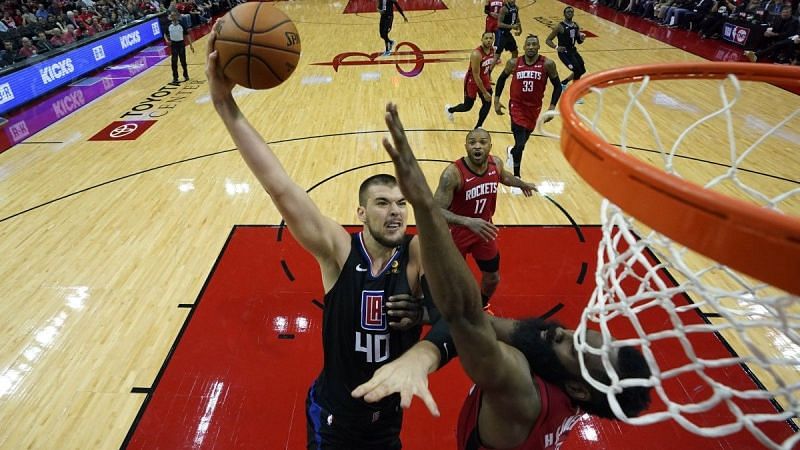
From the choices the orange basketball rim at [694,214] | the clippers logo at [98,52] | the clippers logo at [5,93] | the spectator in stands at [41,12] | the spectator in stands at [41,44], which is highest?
the orange basketball rim at [694,214]

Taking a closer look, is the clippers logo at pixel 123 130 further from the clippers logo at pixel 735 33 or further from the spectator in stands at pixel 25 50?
the clippers logo at pixel 735 33

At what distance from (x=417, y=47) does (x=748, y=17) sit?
899 centimetres

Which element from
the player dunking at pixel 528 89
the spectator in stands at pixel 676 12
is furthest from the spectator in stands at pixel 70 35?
the spectator in stands at pixel 676 12

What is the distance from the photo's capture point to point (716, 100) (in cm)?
959

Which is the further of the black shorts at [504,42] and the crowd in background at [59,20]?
the black shorts at [504,42]

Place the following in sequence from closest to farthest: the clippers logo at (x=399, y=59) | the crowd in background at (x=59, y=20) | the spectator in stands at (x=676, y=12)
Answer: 1. the crowd in background at (x=59, y=20)
2. the clippers logo at (x=399, y=59)
3. the spectator in stands at (x=676, y=12)

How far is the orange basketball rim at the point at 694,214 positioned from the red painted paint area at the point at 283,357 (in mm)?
2515

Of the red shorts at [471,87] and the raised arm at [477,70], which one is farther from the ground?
the raised arm at [477,70]

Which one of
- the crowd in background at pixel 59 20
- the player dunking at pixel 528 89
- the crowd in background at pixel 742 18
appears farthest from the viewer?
the crowd in background at pixel 742 18

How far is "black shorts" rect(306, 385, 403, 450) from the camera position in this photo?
91.6 inches

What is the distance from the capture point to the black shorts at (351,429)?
2326 mm

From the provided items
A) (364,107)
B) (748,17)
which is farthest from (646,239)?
(748,17)

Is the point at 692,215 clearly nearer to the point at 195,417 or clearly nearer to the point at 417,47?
the point at 195,417

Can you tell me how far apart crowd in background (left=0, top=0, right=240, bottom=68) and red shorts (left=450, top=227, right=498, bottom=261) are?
32.0ft
